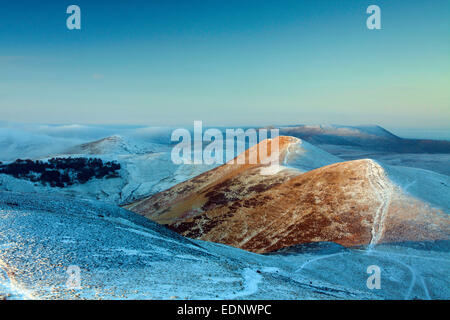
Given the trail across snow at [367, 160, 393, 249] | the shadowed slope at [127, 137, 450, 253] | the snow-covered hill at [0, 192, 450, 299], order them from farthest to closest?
the shadowed slope at [127, 137, 450, 253] → the trail across snow at [367, 160, 393, 249] → the snow-covered hill at [0, 192, 450, 299]

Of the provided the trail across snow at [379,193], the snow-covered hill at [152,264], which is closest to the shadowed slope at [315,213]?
the trail across snow at [379,193]

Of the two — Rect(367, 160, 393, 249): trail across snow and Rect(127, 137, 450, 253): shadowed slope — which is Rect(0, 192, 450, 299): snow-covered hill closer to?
Rect(367, 160, 393, 249): trail across snow

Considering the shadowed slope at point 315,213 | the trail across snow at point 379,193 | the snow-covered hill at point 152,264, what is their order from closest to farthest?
the snow-covered hill at point 152,264 < the trail across snow at point 379,193 < the shadowed slope at point 315,213

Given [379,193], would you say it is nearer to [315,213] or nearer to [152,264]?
[315,213]

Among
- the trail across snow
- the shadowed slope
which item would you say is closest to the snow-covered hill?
the trail across snow

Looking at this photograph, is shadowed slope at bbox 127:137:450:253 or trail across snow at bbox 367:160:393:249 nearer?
trail across snow at bbox 367:160:393:249

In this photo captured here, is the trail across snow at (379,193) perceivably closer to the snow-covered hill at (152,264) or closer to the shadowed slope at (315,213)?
the shadowed slope at (315,213)

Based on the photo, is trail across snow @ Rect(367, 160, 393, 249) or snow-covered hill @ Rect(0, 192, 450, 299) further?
trail across snow @ Rect(367, 160, 393, 249)

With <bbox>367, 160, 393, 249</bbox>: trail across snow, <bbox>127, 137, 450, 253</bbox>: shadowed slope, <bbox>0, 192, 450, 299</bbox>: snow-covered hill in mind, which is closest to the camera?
<bbox>0, 192, 450, 299</bbox>: snow-covered hill

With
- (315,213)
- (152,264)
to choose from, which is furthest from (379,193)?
(152,264)
